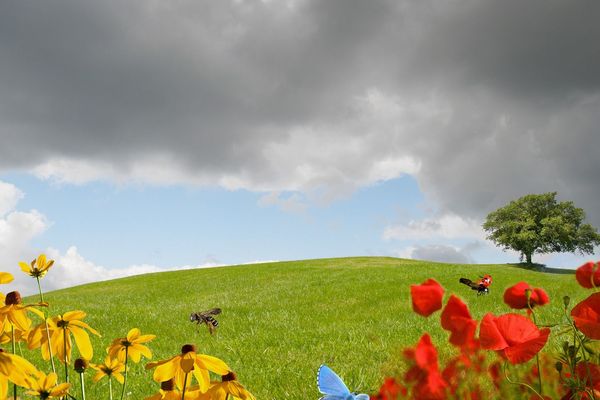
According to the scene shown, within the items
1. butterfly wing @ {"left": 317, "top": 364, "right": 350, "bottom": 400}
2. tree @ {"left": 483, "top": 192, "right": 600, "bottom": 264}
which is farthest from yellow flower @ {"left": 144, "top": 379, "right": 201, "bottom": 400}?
tree @ {"left": 483, "top": 192, "right": 600, "bottom": 264}

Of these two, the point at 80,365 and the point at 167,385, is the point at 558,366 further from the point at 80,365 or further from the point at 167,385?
the point at 80,365

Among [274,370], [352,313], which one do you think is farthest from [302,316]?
[274,370]

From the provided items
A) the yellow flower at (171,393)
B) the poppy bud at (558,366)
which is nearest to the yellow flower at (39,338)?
the yellow flower at (171,393)

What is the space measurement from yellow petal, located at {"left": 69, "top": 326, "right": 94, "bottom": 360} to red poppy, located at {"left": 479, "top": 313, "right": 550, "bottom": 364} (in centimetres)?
144

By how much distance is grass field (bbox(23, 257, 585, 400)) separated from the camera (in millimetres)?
6305

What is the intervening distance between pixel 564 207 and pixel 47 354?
60.5m

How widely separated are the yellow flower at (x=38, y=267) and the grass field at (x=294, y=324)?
1599 millimetres

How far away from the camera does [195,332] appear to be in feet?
35.4

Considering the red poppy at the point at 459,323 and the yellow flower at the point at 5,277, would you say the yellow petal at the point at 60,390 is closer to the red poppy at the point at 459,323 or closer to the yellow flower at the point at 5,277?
the yellow flower at the point at 5,277

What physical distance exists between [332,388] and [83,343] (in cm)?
108

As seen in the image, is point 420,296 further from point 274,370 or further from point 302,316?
point 302,316

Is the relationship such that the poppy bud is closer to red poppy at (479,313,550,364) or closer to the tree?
red poppy at (479,313,550,364)

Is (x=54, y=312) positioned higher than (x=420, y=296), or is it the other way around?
(x=420, y=296)

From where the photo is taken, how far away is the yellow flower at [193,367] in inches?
71.6
